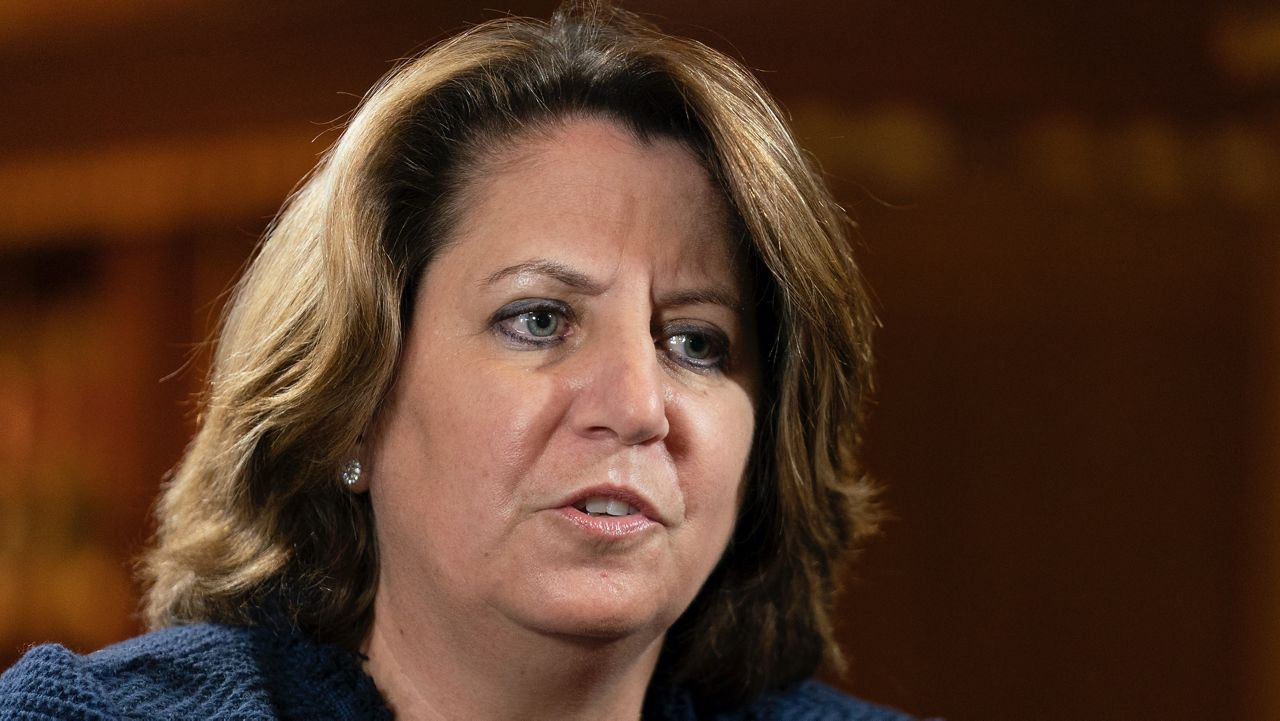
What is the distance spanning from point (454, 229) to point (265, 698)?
1.61 feet

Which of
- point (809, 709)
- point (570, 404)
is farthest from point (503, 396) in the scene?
point (809, 709)

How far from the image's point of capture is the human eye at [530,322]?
4.75ft

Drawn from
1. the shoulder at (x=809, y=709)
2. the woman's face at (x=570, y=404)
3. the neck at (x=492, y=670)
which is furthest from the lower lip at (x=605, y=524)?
the shoulder at (x=809, y=709)

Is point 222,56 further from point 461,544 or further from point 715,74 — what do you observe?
point 461,544

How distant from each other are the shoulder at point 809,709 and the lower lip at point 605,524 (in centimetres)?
47

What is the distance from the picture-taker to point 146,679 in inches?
56.7

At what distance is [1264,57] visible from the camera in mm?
3467

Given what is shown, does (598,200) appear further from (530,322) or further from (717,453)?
(717,453)

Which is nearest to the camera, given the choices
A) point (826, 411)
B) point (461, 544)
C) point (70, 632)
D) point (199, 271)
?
point (461, 544)

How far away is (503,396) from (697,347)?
24 centimetres

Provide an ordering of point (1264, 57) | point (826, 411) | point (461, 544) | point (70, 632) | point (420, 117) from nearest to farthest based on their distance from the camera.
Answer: point (461, 544) → point (420, 117) → point (826, 411) → point (1264, 57) → point (70, 632)

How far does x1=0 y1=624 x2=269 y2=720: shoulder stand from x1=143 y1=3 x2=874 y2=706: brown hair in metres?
0.09

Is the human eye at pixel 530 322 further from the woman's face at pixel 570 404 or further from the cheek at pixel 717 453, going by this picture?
the cheek at pixel 717 453

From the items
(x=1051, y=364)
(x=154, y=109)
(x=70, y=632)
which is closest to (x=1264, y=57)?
(x=1051, y=364)
